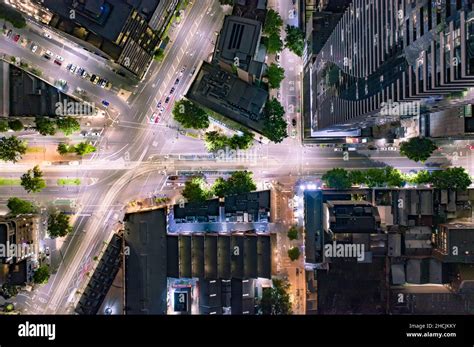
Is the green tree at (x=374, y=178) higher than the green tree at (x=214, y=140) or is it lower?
lower

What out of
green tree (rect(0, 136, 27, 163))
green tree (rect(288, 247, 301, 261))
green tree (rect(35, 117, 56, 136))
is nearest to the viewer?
green tree (rect(35, 117, 56, 136))

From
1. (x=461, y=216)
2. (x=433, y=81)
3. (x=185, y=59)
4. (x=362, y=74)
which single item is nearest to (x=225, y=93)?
(x=185, y=59)

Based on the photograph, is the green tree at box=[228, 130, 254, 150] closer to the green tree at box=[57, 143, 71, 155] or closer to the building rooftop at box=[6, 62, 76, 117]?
the green tree at box=[57, 143, 71, 155]

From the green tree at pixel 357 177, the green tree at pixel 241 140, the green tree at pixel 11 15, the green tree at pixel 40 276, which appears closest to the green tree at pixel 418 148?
the green tree at pixel 357 177

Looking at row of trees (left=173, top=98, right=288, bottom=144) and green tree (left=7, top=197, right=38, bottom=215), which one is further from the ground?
row of trees (left=173, top=98, right=288, bottom=144)

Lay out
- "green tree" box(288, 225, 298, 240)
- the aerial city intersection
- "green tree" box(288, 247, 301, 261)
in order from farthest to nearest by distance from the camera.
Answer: "green tree" box(288, 225, 298, 240) < "green tree" box(288, 247, 301, 261) < the aerial city intersection

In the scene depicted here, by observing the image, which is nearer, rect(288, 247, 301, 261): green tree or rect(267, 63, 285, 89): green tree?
rect(267, 63, 285, 89): green tree

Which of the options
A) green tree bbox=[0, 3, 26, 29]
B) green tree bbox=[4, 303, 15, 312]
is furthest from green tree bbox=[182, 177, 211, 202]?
green tree bbox=[0, 3, 26, 29]

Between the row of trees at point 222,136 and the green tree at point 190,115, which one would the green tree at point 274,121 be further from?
the green tree at point 190,115
